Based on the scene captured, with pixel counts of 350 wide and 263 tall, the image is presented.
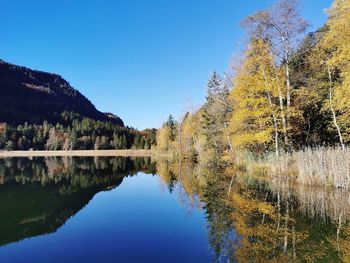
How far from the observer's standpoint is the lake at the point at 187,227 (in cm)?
889

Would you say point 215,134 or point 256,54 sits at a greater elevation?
point 256,54

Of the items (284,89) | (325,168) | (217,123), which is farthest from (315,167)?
(217,123)

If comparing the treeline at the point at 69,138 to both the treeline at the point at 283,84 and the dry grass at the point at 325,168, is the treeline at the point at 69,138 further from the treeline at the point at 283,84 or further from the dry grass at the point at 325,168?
the dry grass at the point at 325,168

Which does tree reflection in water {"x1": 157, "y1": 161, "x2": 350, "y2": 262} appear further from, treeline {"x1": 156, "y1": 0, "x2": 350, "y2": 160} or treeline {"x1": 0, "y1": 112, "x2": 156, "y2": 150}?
treeline {"x1": 0, "y1": 112, "x2": 156, "y2": 150}

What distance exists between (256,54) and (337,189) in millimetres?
12016

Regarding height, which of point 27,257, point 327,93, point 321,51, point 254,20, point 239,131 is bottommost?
point 27,257

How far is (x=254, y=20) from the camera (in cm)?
2514

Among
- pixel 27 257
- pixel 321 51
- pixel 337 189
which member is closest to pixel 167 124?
pixel 321 51

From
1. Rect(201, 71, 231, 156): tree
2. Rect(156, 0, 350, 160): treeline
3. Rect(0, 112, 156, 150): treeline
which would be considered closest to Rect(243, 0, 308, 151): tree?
Rect(156, 0, 350, 160): treeline

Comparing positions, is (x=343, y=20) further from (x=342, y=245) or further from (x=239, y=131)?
(x=239, y=131)

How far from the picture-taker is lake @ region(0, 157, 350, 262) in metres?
8.89

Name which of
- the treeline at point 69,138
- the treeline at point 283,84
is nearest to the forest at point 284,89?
the treeline at point 283,84

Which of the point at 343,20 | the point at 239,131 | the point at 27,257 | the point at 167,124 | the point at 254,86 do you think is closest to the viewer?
the point at 27,257

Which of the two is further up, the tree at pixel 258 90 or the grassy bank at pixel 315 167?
the tree at pixel 258 90
